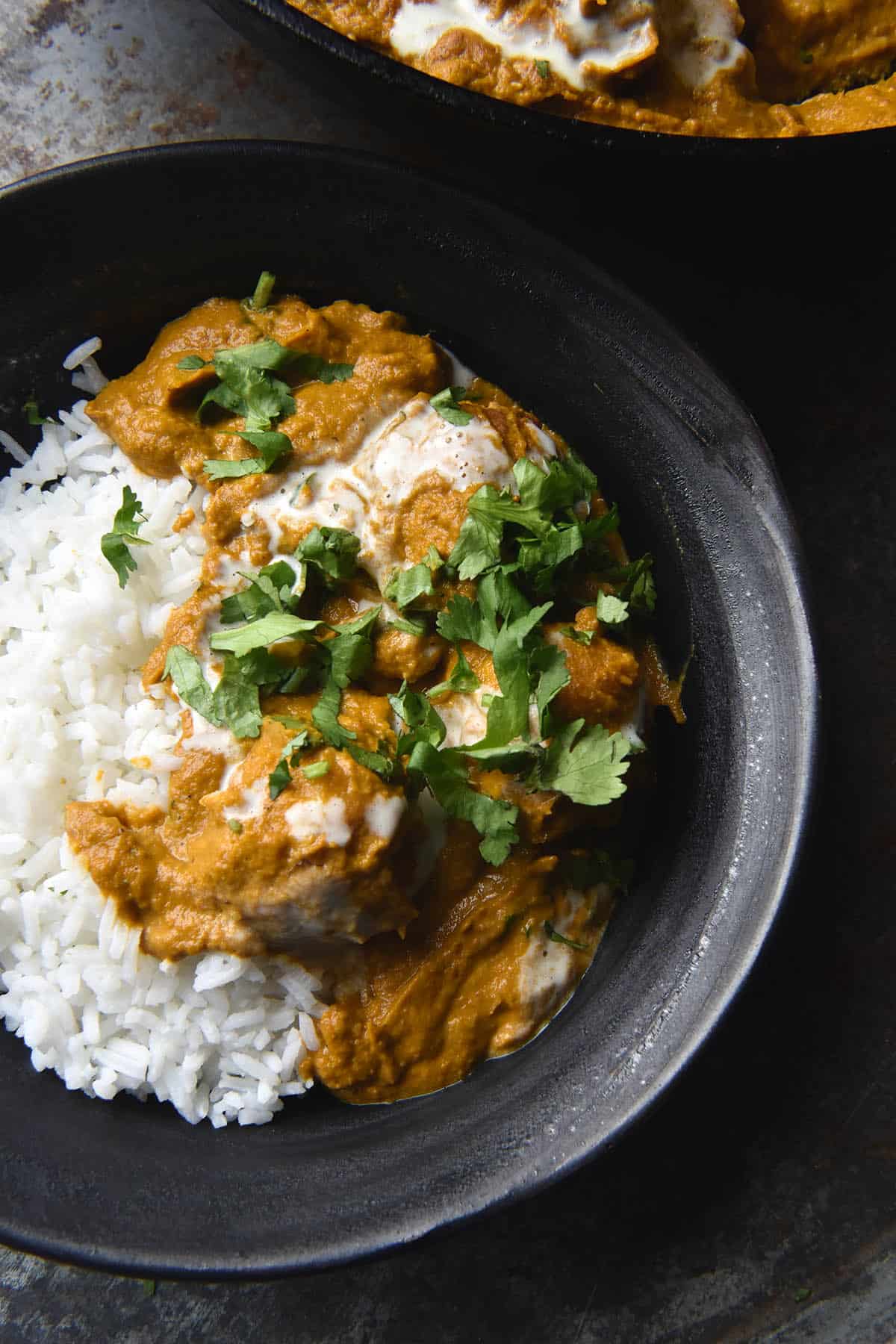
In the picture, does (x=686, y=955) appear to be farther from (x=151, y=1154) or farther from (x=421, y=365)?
(x=421, y=365)

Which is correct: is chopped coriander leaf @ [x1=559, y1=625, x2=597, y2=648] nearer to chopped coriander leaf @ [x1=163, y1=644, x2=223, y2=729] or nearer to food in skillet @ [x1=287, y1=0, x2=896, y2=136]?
chopped coriander leaf @ [x1=163, y1=644, x2=223, y2=729]

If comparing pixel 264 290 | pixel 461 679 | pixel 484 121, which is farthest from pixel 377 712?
pixel 484 121

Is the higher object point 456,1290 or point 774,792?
point 774,792

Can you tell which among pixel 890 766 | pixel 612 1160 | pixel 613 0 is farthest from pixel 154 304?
pixel 612 1160

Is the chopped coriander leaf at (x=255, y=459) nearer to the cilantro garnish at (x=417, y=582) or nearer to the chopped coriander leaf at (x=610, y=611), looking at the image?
the cilantro garnish at (x=417, y=582)

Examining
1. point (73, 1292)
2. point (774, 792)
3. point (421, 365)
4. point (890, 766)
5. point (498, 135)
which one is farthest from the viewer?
point (890, 766)

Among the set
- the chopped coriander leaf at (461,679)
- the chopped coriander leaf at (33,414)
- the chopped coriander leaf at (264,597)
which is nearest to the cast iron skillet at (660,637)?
the chopped coriander leaf at (33,414)
